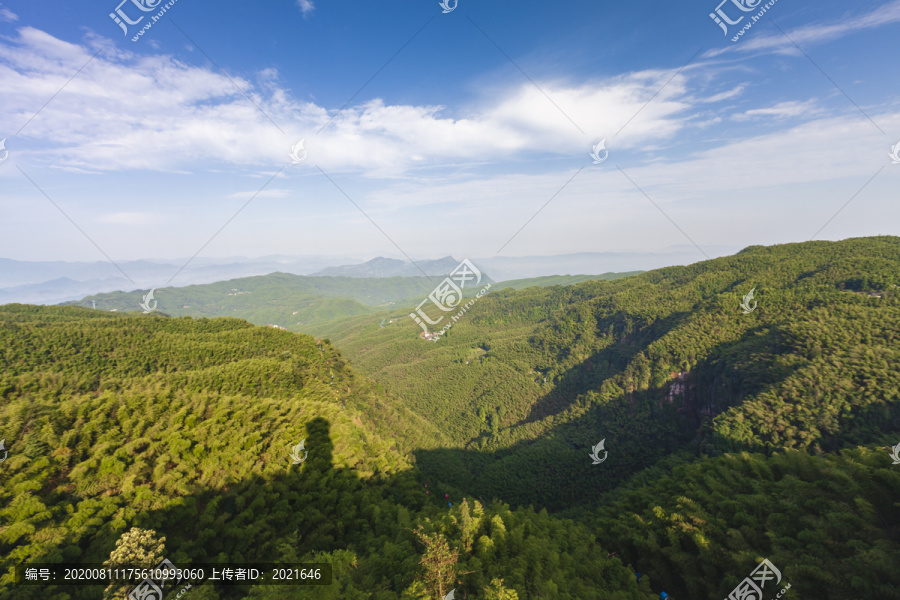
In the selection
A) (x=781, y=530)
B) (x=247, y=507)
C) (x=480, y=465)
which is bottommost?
(x=480, y=465)

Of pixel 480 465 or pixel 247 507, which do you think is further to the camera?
pixel 480 465

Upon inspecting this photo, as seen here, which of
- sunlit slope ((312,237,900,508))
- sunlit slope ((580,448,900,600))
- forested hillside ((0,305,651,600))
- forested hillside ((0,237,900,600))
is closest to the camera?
forested hillside ((0,305,651,600))

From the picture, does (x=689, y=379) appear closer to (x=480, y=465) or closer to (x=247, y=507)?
(x=480, y=465)

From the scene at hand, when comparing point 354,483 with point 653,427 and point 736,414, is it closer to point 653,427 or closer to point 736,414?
point 736,414

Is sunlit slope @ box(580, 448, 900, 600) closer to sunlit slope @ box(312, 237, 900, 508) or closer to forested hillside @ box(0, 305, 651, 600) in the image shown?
forested hillside @ box(0, 305, 651, 600)

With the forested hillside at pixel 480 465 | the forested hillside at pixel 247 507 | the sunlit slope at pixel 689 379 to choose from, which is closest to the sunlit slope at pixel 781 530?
the forested hillside at pixel 480 465

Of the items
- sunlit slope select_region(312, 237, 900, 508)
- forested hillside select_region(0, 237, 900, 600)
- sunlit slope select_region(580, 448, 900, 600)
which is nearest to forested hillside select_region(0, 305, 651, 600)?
forested hillside select_region(0, 237, 900, 600)

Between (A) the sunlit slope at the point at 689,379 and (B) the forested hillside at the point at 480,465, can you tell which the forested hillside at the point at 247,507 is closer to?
(B) the forested hillside at the point at 480,465

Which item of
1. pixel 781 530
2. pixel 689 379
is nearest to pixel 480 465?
pixel 689 379

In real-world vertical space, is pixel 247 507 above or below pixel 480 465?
above
